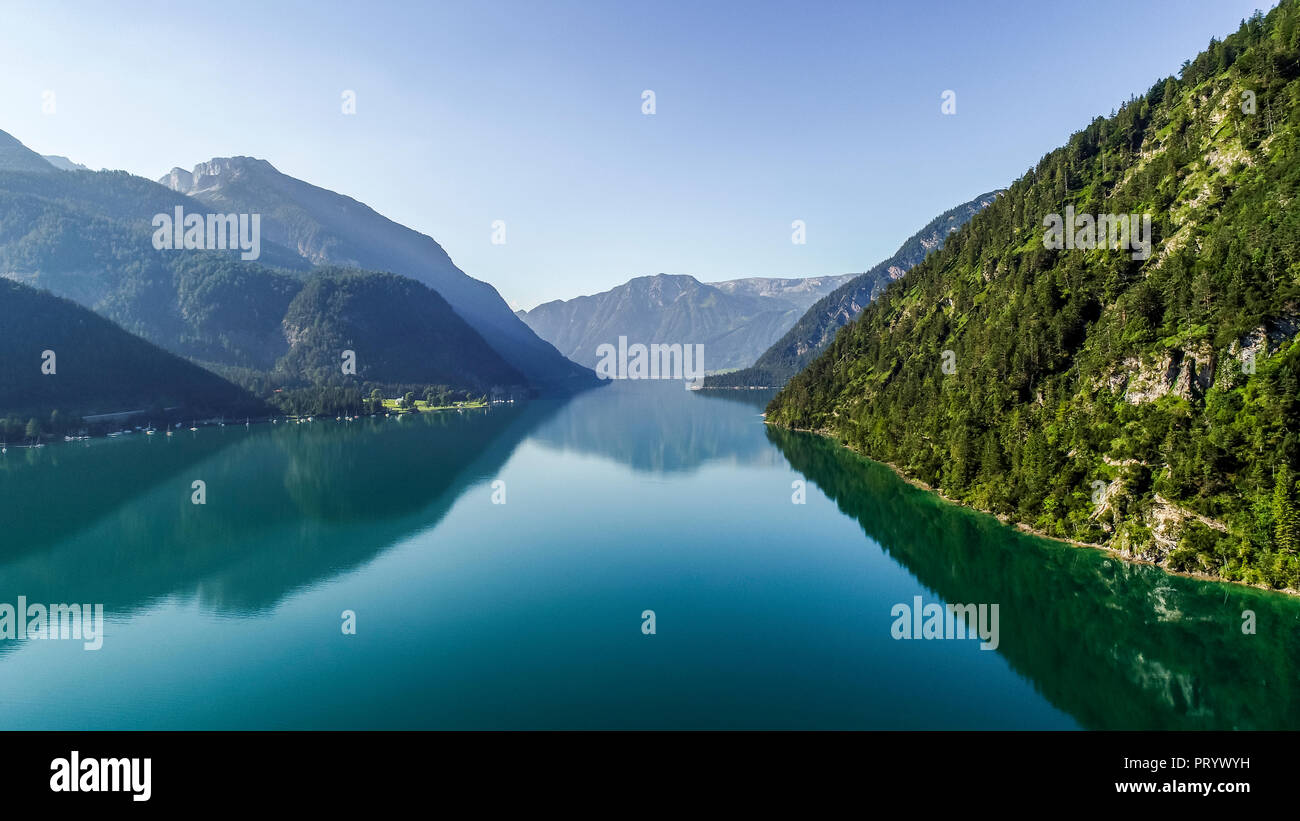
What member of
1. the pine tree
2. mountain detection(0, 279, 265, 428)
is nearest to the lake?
the pine tree

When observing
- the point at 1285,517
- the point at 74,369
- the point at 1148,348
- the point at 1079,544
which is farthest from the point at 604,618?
the point at 74,369

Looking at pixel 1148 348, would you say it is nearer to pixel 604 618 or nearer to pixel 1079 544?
pixel 1079 544

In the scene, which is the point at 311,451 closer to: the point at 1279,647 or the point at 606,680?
the point at 606,680

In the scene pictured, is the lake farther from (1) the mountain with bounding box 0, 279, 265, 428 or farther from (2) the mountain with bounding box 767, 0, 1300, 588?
(1) the mountain with bounding box 0, 279, 265, 428

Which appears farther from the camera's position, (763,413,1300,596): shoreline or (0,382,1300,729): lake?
(763,413,1300,596): shoreline

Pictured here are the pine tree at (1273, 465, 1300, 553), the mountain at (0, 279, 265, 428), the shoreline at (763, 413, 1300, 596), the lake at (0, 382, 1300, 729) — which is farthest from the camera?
the mountain at (0, 279, 265, 428)

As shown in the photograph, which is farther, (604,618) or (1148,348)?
(1148,348)
